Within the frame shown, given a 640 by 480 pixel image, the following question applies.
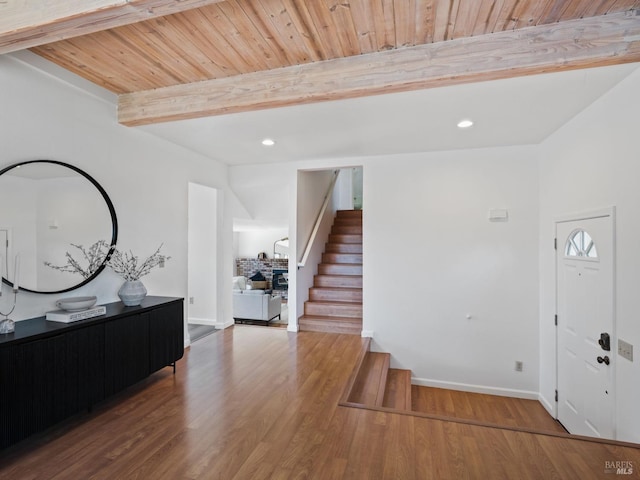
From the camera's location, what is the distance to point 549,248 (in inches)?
141

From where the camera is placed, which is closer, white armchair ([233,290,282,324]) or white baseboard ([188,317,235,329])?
white baseboard ([188,317,235,329])

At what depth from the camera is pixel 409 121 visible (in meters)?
3.09

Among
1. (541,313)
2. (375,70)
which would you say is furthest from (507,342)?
(375,70)

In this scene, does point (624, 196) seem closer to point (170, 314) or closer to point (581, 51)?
point (581, 51)

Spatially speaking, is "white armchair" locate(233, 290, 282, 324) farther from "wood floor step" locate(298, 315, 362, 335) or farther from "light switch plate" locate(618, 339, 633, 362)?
"light switch plate" locate(618, 339, 633, 362)

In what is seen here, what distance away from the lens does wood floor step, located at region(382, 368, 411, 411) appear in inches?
132

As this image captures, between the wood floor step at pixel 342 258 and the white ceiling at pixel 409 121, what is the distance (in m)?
2.04

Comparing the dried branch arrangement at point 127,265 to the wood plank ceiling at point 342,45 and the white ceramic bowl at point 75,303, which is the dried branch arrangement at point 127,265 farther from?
the wood plank ceiling at point 342,45

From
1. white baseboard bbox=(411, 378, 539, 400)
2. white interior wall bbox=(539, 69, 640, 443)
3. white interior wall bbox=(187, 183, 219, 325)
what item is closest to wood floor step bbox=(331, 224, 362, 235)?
white interior wall bbox=(187, 183, 219, 325)

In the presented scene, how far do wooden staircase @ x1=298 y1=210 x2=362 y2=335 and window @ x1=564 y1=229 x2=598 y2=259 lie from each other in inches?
104

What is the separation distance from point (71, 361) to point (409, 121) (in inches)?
132

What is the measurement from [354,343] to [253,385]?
5.34 feet

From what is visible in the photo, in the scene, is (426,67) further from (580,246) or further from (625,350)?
(625,350)

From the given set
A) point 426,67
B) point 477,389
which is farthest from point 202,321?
point 426,67
